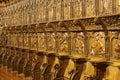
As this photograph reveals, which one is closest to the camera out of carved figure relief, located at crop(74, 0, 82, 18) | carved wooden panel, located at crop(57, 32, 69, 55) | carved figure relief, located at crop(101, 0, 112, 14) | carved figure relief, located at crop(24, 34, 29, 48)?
carved figure relief, located at crop(101, 0, 112, 14)

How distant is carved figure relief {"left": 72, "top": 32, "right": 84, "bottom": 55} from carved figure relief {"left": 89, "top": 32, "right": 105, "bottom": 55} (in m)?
0.36

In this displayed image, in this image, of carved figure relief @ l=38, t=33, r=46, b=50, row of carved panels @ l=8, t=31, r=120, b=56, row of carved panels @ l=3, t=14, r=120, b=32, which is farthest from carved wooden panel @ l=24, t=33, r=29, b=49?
carved figure relief @ l=38, t=33, r=46, b=50

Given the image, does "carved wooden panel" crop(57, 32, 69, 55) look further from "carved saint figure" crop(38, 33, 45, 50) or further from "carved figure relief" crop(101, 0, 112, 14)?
"carved figure relief" crop(101, 0, 112, 14)

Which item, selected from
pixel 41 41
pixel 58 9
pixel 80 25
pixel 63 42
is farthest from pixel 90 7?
pixel 41 41

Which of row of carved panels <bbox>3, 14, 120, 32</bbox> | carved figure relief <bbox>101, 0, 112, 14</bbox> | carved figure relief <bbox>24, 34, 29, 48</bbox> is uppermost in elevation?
carved figure relief <bbox>101, 0, 112, 14</bbox>

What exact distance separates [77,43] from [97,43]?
0.83 metres

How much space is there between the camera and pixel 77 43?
557 centimetres

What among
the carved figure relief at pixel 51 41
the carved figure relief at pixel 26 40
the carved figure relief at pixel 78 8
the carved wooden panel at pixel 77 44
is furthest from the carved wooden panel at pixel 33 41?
the carved figure relief at pixel 78 8

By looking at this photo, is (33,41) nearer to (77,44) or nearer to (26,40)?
(26,40)

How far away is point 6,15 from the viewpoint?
10781mm

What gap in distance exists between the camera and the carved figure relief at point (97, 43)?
4.69 m

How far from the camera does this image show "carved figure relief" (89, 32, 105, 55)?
185 inches

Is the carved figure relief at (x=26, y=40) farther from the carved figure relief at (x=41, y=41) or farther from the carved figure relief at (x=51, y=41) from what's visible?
the carved figure relief at (x=51, y=41)

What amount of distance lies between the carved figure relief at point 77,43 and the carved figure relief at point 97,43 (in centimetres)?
36
